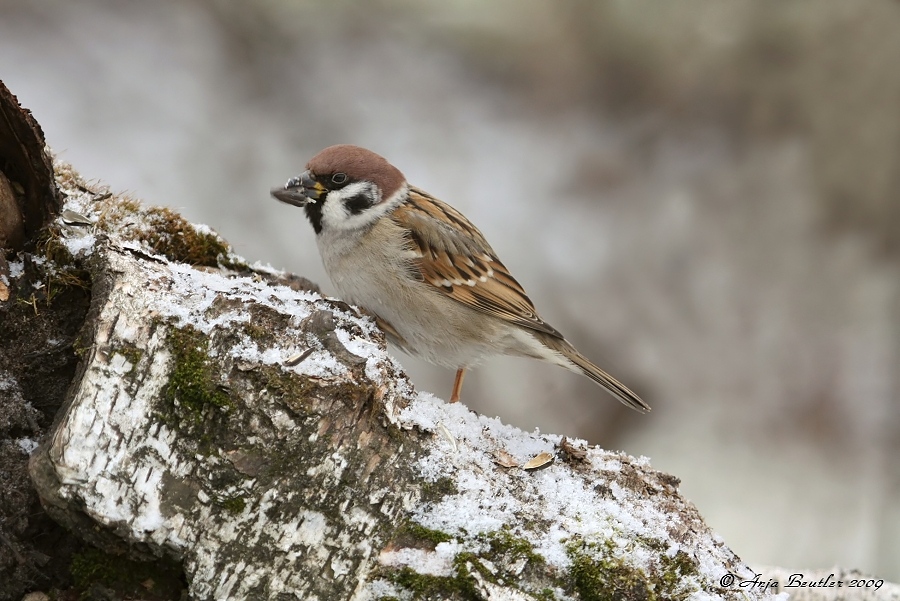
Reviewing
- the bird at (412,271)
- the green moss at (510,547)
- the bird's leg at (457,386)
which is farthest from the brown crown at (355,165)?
the green moss at (510,547)

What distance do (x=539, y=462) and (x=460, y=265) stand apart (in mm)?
1096

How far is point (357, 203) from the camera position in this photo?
2961mm

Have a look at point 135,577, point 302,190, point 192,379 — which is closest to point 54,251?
point 192,379

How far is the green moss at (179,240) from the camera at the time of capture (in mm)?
2494

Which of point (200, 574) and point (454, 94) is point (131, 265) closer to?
point (200, 574)

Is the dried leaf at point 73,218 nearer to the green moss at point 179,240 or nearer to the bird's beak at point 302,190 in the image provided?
the green moss at point 179,240

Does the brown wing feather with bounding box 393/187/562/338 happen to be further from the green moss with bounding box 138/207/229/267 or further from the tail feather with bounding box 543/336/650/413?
the green moss with bounding box 138/207/229/267

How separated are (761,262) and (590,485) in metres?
2.82

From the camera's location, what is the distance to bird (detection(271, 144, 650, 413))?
9.32ft

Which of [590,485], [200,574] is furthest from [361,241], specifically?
[200,574]

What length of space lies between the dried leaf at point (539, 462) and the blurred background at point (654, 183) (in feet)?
6.98

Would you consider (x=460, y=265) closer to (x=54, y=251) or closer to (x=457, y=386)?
(x=457, y=386)

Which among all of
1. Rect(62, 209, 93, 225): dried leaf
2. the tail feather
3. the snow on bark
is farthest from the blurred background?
the snow on bark

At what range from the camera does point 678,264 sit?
172 inches
